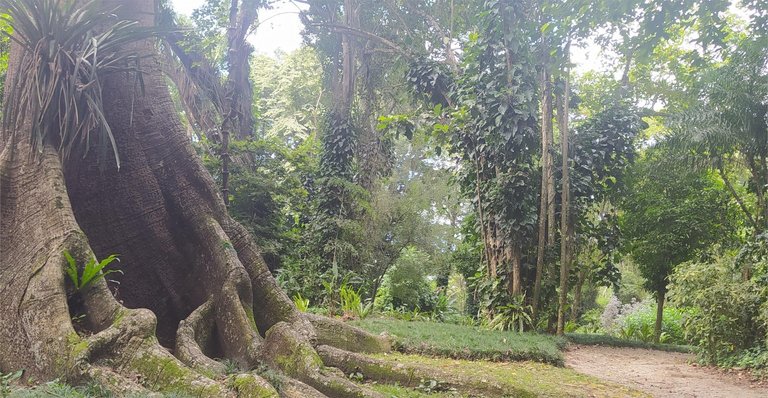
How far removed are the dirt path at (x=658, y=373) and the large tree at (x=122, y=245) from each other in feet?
11.0

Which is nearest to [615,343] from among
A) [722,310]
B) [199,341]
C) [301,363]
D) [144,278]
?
[722,310]

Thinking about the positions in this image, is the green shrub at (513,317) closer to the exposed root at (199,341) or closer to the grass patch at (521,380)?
the grass patch at (521,380)

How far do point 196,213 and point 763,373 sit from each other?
7.60 metres

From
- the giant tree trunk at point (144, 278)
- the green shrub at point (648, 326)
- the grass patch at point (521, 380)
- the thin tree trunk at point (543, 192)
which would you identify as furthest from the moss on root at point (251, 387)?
the green shrub at point (648, 326)

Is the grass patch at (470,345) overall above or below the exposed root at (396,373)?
above

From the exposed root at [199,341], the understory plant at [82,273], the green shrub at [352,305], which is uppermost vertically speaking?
the understory plant at [82,273]

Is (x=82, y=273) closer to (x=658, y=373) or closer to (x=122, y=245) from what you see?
(x=122, y=245)

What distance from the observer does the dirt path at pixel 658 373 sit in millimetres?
6395

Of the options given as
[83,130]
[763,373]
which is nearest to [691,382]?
[763,373]

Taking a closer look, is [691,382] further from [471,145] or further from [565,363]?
[471,145]

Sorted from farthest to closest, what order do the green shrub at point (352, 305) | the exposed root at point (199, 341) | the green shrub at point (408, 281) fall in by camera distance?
the green shrub at point (408, 281) → the green shrub at point (352, 305) → the exposed root at point (199, 341)

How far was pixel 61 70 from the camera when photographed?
192 inches

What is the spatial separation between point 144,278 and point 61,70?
216 cm

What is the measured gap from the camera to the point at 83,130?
5.20 metres
